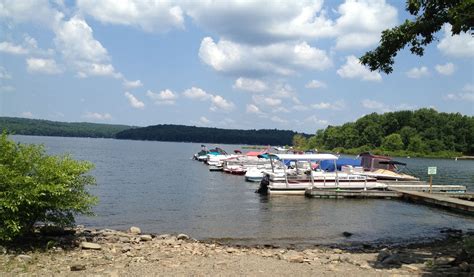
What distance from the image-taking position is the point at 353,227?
2408cm

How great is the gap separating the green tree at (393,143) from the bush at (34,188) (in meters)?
155

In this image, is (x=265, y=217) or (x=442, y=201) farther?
(x=442, y=201)

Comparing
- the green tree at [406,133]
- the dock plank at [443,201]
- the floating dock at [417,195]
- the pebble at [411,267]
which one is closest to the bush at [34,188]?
the pebble at [411,267]

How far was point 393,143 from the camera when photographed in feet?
518

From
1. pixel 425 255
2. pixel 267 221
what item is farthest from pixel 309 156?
pixel 425 255

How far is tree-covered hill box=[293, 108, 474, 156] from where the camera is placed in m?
157

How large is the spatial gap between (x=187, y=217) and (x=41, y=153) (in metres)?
13.5

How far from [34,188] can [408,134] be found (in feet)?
545

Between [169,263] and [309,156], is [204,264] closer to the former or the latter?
[169,263]

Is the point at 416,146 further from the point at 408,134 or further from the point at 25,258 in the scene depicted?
the point at 25,258

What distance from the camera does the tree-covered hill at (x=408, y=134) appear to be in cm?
15725

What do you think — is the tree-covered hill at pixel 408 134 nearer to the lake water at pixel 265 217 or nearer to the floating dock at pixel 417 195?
the floating dock at pixel 417 195

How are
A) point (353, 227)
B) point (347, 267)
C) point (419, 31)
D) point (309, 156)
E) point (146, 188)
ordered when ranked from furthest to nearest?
point (146, 188), point (309, 156), point (353, 227), point (419, 31), point (347, 267)

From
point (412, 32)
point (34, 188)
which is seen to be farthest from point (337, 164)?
→ point (34, 188)
